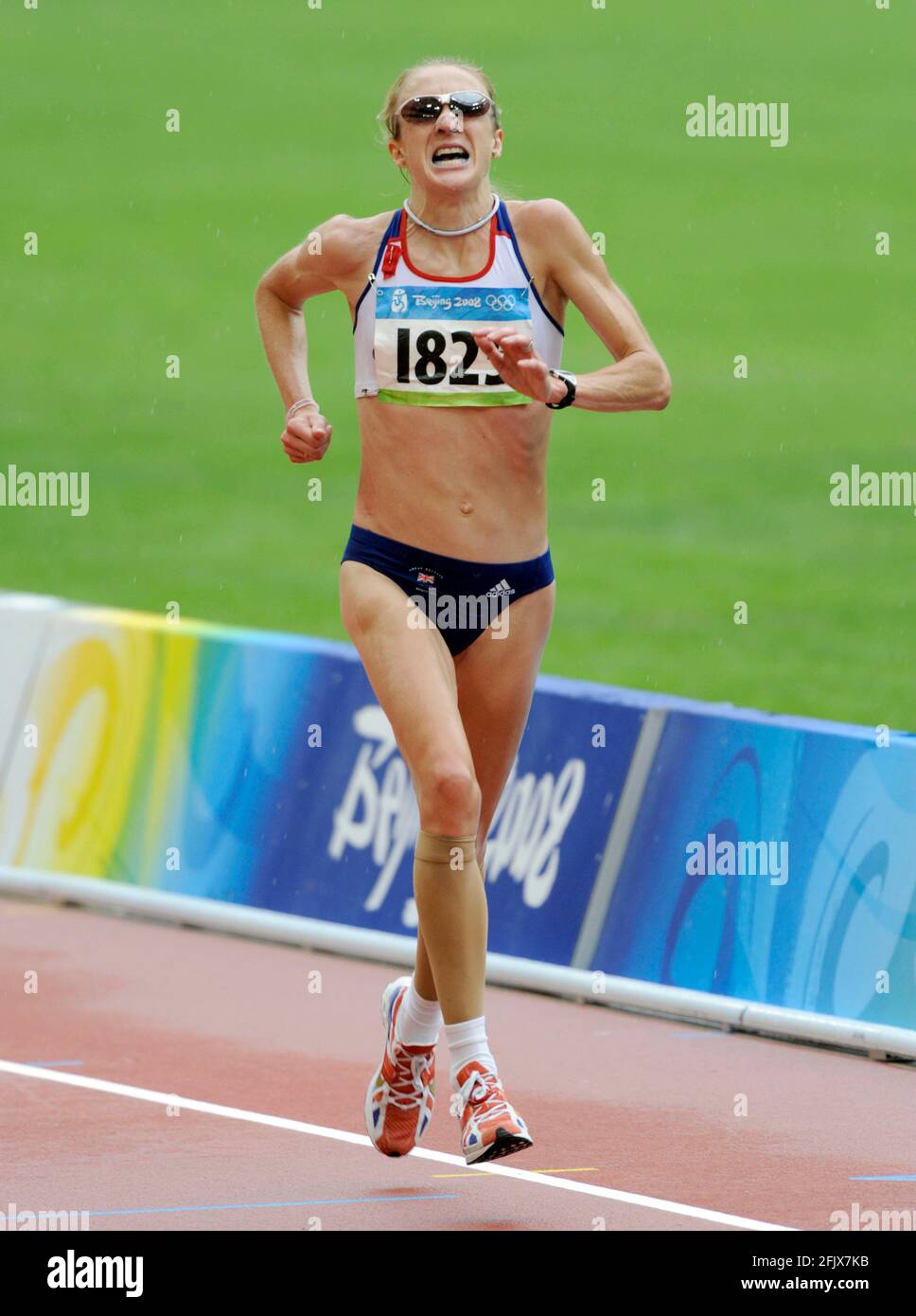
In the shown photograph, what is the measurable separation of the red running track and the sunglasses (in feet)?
10.0

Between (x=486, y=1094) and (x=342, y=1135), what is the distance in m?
1.36

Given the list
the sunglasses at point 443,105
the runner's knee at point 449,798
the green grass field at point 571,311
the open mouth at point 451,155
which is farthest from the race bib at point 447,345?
the green grass field at point 571,311

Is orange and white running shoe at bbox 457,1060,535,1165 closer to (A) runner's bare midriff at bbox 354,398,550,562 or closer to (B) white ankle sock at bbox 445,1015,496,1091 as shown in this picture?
(B) white ankle sock at bbox 445,1015,496,1091

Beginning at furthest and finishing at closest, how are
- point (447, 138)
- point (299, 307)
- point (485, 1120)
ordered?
point (299, 307)
point (447, 138)
point (485, 1120)

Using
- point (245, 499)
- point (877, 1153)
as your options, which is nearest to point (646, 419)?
point (245, 499)

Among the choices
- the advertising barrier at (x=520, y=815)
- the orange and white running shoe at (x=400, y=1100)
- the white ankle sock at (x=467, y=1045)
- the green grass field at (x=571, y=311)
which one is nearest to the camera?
the white ankle sock at (x=467, y=1045)

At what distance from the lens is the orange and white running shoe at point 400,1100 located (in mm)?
7273

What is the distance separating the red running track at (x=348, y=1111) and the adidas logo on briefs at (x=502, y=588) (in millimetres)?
1713

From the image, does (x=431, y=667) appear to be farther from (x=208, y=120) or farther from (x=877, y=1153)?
(x=208, y=120)

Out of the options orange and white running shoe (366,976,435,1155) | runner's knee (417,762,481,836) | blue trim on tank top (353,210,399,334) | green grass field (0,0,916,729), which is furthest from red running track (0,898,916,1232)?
green grass field (0,0,916,729)

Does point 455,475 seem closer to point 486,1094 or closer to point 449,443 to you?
point 449,443

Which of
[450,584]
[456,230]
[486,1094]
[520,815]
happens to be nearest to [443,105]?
[456,230]

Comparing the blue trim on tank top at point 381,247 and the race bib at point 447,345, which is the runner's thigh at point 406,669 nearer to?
the race bib at point 447,345

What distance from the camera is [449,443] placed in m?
7.12
